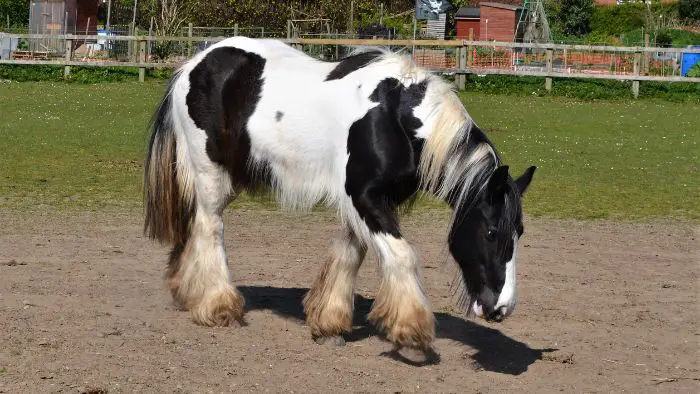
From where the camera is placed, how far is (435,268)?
8.71 meters

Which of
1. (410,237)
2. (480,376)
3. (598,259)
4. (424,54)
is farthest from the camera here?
(424,54)

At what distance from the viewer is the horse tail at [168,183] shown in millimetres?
7117

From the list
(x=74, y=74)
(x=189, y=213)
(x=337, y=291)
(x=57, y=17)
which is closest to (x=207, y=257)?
(x=189, y=213)

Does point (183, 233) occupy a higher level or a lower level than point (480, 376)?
higher

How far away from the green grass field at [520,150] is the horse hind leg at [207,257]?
1212mm

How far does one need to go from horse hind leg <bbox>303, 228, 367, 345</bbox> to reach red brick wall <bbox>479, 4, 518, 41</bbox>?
4926cm

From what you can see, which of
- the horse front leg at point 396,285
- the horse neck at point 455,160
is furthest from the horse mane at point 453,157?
the horse front leg at point 396,285

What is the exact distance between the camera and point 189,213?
7102 millimetres

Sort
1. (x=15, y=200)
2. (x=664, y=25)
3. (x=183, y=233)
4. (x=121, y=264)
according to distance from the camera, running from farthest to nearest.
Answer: (x=664, y=25), (x=15, y=200), (x=121, y=264), (x=183, y=233)

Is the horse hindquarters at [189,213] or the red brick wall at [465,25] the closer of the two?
the horse hindquarters at [189,213]

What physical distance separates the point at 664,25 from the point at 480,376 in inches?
2092

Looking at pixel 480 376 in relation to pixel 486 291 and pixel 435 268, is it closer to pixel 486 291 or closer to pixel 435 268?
pixel 486 291

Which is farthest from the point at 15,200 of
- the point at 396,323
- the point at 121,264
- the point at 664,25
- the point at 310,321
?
the point at 664,25

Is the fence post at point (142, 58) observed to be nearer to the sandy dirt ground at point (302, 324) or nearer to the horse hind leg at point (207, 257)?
the sandy dirt ground at point (302, 324)
